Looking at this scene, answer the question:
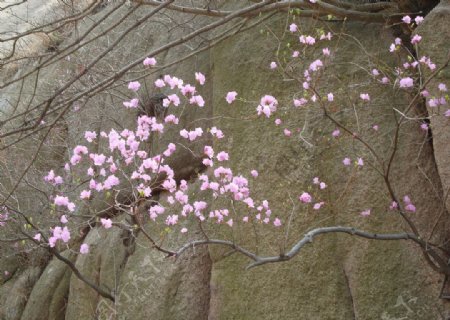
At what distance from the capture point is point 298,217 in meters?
4.45

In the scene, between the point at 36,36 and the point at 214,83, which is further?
the point at 36,36

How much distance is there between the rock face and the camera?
153 inches

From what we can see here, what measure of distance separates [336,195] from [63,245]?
4.20 metres

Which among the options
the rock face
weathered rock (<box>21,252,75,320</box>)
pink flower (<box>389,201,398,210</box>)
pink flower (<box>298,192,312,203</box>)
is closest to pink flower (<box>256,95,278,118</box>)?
the rock face

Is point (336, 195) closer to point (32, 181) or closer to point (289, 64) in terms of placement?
point (289, 64)

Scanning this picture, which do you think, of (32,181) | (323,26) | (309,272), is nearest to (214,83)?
(323,26)

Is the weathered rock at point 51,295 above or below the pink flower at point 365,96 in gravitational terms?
below

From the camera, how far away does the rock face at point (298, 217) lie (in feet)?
12.8

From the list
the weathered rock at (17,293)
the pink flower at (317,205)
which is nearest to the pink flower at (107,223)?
the pink flower at (317,205)

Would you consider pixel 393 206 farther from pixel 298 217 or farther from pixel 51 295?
pixel 51 295

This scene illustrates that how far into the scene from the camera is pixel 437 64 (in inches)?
154

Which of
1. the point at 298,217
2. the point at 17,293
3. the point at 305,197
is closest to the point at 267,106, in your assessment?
the point at 305,197

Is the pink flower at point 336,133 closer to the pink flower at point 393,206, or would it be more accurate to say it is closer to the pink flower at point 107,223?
the pink flower at point 393,206

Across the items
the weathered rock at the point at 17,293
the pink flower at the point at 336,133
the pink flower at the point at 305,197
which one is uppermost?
the pink flower at the point at 336,133
